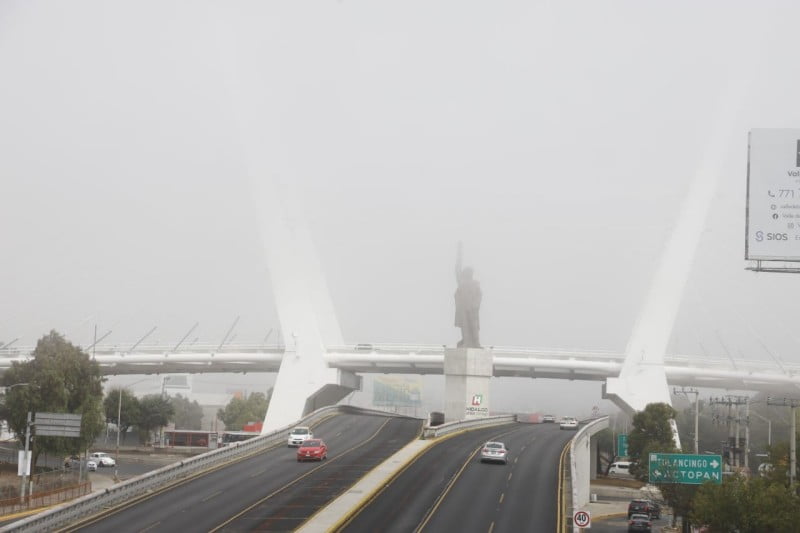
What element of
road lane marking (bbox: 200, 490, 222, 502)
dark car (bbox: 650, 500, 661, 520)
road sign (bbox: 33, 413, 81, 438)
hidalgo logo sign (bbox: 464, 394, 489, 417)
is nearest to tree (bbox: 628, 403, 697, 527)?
dark car (bbox: 650, 500, 661, 520)

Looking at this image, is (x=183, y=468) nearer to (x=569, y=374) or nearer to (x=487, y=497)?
(x=487, y=497)

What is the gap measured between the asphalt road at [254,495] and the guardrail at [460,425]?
19.7 feet

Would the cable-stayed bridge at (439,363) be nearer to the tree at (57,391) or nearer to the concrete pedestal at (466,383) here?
the concrete pedestal at (466,383)

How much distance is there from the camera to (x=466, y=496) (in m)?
44.3

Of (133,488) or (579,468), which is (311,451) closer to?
(133,488)

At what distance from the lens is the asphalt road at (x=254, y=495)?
120ft

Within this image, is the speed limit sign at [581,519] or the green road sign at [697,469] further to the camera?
the green road sign at [697,469]

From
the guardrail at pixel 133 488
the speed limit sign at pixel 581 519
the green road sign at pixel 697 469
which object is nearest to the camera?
the guardrail at pixel 133 488

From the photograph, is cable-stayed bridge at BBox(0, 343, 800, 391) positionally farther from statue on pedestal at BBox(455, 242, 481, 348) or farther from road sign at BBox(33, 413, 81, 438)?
road sign at BBox(33, 413, 81, 438)

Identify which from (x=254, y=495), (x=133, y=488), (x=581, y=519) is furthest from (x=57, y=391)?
(x=581, y=519)

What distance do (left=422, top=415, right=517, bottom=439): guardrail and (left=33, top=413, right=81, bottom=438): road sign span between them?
26829mm

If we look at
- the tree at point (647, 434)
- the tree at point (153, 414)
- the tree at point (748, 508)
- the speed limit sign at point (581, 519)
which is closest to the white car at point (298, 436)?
the speed limit sign at point (581, 519)

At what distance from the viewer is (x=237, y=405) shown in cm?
19838

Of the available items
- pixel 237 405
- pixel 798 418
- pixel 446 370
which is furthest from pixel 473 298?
pixel 237 405
